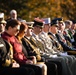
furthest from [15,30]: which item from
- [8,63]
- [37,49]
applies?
[37,49]

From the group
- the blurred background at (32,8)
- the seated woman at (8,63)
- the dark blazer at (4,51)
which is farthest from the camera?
the blurred background at (32,8)

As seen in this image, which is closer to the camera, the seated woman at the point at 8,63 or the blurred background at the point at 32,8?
the seated woman at the point at 8,63

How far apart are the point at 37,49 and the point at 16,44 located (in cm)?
109

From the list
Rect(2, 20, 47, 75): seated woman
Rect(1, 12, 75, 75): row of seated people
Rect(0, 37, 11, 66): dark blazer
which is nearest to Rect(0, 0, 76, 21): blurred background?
Rect(1, 12, 75, 75): row of seated people

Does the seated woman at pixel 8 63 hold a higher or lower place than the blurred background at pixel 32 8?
lower

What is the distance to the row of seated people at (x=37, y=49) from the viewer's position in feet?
29.0

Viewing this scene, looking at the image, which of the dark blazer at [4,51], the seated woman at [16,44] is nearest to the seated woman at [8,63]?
the dark blazer at [4,51]

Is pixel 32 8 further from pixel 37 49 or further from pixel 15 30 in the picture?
pixel 15 30

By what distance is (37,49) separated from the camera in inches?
394

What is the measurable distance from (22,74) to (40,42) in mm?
2708

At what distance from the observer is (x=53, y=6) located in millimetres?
34875

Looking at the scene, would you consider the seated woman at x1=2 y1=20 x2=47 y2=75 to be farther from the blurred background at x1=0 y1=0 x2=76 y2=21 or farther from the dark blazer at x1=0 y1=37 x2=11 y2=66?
the blurred background at x1=0 y1=0 x2=76 y2=21

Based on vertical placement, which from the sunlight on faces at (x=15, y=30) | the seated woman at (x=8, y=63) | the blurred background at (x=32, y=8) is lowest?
the seated woman at (x=8, y=63)

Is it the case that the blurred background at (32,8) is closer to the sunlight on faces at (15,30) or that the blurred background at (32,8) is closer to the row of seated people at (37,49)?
the row of seated people at (37,49)
